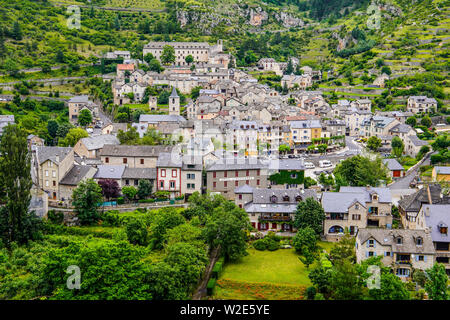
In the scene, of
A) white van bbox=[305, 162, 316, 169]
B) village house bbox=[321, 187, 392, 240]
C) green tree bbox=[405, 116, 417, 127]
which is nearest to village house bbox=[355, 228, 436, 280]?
village house bbox=[321, 187, 392, 240]

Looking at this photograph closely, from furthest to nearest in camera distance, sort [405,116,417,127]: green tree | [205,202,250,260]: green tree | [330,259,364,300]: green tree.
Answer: [405,116,417,127]: green tree → [205,202,250,260]: green tree → [330,259,364,300]: green tree

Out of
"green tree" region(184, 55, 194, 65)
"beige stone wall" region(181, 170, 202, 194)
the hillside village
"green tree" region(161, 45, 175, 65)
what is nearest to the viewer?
the hillside village

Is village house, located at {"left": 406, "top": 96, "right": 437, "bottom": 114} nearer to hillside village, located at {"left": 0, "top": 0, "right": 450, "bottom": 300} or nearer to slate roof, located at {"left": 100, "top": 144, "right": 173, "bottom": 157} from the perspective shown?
hillside village, located at {"left": 0, "top": 0, "right": 450, "bottom": 300}

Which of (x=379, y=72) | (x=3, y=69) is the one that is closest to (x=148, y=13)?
(x=3, y=69)

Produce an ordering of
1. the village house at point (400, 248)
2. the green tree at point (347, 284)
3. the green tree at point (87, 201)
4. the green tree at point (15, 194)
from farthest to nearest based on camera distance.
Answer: the green tree at point (87, 201) < the green tree at point (15, 194) < the village house at point (400, 248) < the green tree at point (347, 284)

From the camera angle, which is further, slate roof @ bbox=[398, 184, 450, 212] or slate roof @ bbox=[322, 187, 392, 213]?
slate roof @ bbox=[398, 184, 450, 212]

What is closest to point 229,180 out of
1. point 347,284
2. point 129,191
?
point 129,191

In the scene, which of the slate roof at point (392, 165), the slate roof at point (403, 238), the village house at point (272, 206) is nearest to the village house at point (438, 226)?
the slate roof at point (403, 238)

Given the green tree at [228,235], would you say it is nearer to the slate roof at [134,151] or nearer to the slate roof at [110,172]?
the slate roof at [110,172]
